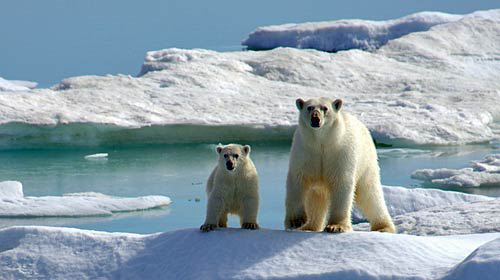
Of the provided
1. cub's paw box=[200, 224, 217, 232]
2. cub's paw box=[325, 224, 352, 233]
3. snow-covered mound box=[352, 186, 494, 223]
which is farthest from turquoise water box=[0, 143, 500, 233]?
cub's paw box=[325, 224, 352, 233]

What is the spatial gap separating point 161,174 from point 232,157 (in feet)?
20.6

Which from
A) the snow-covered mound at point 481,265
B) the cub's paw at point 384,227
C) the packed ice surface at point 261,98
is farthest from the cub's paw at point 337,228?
the packed ice surface at point 261,98

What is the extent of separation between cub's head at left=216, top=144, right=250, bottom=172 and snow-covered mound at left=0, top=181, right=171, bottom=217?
4.06 m

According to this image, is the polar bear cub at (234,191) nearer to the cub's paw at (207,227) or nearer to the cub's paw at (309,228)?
the cub's paw at (207,227)

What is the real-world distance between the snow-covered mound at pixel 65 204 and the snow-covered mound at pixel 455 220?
2910 mm

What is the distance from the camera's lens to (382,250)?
4625 mm

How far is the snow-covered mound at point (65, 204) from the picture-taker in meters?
8.99

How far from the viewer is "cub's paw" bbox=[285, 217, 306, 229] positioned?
5117 millimetres

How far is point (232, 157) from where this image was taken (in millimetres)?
5090

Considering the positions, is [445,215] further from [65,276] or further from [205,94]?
[205,94]

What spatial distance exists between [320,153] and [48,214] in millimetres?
4709

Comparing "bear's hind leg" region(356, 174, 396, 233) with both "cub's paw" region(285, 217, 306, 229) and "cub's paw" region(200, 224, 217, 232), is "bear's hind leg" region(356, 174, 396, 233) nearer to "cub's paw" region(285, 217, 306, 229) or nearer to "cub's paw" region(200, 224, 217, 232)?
"cub's paw" region(285, 217, 306, 229)

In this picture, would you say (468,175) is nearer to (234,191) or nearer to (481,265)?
(234,191)

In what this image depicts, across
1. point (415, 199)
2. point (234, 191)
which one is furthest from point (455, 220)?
point (234, 191)
